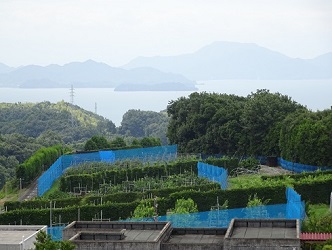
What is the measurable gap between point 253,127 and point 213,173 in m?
12.7

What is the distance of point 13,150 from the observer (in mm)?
79875

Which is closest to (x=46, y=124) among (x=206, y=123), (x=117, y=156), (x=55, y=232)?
(x=206, y=123)

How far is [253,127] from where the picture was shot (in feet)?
196

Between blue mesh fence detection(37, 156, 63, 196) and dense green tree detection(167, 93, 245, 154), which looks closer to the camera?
blue mesh fence detection(37, 156, 63, 196)

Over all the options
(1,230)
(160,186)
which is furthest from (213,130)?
(1,230)

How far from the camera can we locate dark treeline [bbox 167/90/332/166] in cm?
5169

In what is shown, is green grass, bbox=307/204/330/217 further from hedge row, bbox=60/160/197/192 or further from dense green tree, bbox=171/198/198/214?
hedge row, bbox=60/160/197/192

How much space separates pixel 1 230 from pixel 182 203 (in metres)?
10.7

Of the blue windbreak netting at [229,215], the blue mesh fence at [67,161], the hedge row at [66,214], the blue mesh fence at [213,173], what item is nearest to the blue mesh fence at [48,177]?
the blue mesh fence at [67,161]

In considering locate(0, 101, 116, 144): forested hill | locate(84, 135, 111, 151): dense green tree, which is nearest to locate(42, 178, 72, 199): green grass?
locate(84, 135, 111, 151): dense green tree

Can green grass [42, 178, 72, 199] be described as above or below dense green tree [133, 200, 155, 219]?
below

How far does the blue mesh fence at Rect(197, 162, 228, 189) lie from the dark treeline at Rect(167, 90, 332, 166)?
23.1 ft

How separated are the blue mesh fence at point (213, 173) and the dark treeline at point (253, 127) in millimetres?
7037

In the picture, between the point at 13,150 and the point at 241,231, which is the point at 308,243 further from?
the point at 13,150
